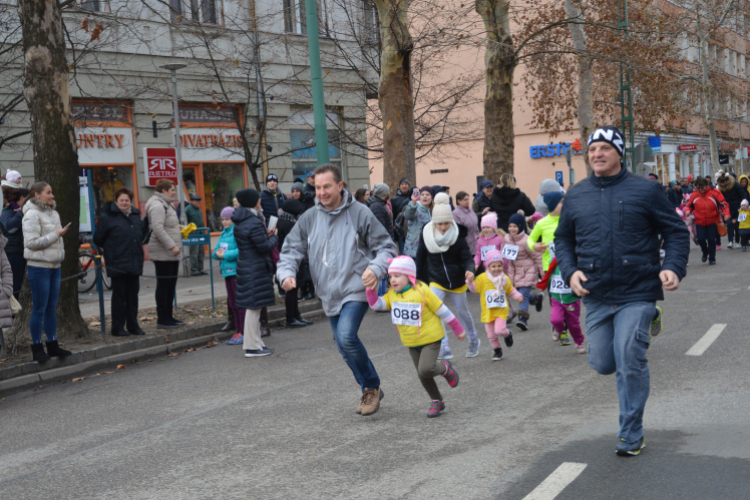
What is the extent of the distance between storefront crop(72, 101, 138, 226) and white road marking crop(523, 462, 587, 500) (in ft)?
56.9

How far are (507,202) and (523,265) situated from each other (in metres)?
4.59

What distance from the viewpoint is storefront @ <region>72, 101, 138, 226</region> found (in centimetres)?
2011

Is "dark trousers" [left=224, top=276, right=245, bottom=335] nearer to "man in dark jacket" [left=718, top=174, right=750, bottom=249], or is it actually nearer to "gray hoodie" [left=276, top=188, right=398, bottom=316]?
"gray hoodie" [left=276, top=188, right=398, bottom=316]

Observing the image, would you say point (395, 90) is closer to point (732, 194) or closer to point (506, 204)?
point (506, 204)

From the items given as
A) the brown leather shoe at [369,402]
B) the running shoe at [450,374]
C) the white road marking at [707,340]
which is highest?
the running shoe at [450,374]

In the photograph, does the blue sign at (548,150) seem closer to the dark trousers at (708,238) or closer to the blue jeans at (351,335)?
the dark trousers at (708,238)

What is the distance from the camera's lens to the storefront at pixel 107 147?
20.1 metres

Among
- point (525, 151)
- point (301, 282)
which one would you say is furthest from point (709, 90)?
point (301, 282)

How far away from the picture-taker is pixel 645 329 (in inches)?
189

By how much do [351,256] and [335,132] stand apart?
1927 centimetres

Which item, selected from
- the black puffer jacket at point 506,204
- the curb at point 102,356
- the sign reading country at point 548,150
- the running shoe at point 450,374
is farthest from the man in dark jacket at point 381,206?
the sign reading country at point 548,150

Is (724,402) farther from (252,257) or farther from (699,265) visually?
(699,265)

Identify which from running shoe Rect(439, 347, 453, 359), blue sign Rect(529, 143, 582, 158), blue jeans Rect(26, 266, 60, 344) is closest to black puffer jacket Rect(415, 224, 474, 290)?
running shoe Rect(439, 347, 453, 359)

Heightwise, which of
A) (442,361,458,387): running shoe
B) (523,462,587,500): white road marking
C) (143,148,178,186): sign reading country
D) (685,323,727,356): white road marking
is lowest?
(685,323,727,356): white road marking
